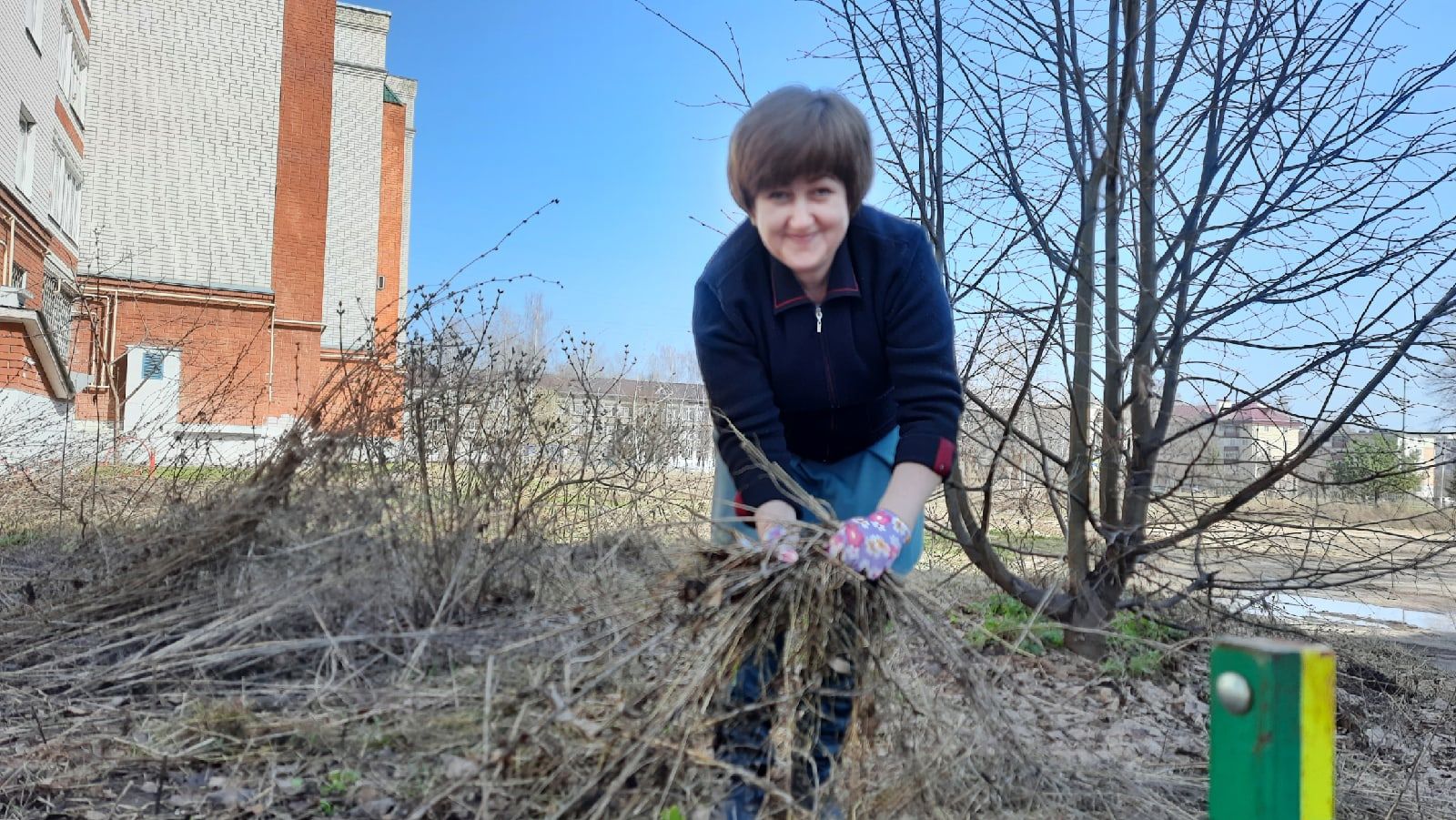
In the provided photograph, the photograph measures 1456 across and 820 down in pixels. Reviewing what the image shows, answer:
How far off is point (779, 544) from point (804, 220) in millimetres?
654

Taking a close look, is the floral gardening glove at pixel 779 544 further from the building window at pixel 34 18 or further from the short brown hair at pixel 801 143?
the building window at pixel 34 18

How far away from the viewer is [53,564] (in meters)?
4.44

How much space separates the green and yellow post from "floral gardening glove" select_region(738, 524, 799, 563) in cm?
78

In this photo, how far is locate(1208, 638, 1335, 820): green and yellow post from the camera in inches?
43.6

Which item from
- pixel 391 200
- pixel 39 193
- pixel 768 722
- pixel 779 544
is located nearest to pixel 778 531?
pixel 779 544

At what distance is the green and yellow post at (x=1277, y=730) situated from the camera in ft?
3.63

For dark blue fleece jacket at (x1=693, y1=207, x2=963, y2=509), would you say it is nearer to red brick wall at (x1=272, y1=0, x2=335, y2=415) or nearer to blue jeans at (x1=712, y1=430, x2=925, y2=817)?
blue jeans at (x1=712, y1=430, x2=925, y2=817)

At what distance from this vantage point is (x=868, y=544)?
174 cm

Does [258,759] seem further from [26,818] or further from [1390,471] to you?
[1390,471]

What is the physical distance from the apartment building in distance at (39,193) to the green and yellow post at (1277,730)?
11606mm

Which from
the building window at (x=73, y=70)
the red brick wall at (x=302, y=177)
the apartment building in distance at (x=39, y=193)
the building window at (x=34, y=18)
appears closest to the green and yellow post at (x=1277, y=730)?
the apartment building in distance at (x=39, y=193)

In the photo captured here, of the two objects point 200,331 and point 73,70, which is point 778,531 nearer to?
point 200,331

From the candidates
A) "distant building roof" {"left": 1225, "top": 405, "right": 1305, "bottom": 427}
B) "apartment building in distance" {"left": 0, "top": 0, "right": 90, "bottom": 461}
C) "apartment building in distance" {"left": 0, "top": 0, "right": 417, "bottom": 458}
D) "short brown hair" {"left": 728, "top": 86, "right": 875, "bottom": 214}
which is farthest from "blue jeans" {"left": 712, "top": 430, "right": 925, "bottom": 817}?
"apartment building in distance" {"left": 0, "top": 0, "right": 417, "bottom": 458}

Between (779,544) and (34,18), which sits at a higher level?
(34,18)
